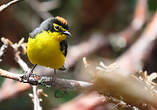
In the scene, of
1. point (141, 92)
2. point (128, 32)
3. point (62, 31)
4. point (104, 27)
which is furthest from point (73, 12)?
point (141, 92)

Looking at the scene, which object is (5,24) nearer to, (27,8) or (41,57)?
(27,8)

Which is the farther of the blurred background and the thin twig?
the blurred background

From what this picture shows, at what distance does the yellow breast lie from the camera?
253cm

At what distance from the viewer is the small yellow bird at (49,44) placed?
2537mm

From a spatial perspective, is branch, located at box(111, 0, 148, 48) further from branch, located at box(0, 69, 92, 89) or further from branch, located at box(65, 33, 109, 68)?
branch, located at box(0, 69, 92, 89)

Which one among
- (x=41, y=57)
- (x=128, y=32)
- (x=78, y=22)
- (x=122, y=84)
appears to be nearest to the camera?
(x=122, y=84)

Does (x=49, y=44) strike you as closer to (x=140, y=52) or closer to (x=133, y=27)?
(x=140, y=52)

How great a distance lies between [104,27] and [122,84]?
21.0 feet

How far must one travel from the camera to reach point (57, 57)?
102 inches

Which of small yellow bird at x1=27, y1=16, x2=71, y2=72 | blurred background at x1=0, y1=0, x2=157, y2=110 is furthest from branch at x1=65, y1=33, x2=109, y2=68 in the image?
small yellow bird at x1=27, y1=16, x2=71, y2=72

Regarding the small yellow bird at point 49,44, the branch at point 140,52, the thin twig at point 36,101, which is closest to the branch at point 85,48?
the branch at point 140,52

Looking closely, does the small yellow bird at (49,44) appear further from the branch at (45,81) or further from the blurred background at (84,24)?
the blurred background at (84,24)

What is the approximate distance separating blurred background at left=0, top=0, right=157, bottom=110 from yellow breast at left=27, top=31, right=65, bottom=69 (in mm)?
2502

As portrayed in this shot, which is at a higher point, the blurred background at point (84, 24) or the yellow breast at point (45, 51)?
the blurred background at point (84, 24)
